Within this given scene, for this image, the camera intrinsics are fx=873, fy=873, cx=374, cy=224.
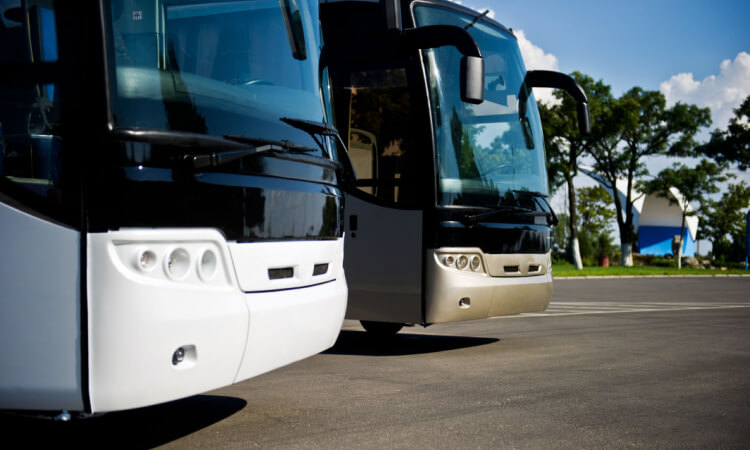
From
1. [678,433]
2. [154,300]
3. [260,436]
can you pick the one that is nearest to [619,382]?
[678,433]

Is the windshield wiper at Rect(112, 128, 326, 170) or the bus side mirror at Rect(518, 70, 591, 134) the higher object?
the bus side mirror at Rect(518, 70, 591, 134)

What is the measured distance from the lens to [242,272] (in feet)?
14.4

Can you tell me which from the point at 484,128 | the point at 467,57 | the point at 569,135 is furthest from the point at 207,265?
the point at 569,135

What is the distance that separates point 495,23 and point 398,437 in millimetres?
5622

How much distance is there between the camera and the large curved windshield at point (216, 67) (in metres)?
4.09

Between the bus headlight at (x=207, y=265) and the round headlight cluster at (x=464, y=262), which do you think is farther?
the round headlight cluster at (x=464, y=262)

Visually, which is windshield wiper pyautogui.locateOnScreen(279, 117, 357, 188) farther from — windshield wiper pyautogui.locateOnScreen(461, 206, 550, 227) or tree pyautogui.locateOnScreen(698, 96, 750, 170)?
tree pyautogui.locateOnScreen(698, 96, 750, 170)

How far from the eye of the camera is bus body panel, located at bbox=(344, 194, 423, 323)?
8.16m

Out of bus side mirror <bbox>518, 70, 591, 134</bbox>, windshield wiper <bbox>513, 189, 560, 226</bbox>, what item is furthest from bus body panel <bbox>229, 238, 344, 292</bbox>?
bus side mirror <bbox>518, 70, 591, 134</bbox>

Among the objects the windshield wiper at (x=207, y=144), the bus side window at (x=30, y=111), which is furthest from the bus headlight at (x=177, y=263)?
the bus side window at (x=30, y=111)

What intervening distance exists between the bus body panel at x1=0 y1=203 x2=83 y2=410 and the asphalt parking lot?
42.8 inches

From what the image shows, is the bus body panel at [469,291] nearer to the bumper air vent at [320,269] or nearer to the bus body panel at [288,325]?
the bus body panel at [288,325]

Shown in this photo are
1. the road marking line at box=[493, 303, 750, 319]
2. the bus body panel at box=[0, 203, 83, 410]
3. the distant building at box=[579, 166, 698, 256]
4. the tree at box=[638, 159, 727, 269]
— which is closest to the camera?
the bus body panel at box=[0, 203, 83, 410]

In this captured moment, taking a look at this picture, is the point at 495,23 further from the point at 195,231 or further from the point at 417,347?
the point at 195,231
